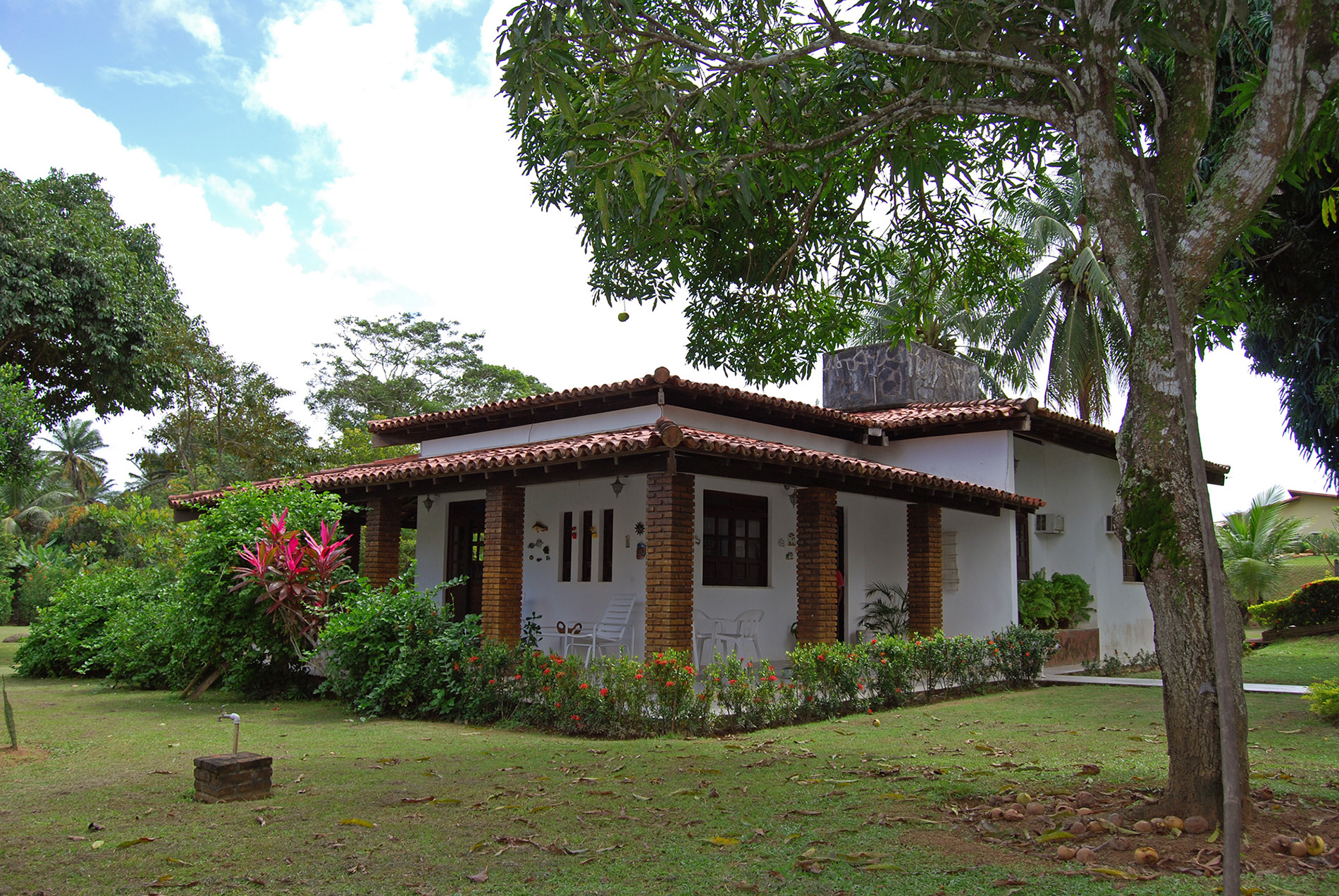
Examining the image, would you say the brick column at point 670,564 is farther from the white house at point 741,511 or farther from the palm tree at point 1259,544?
the palm tree at point 1259,544

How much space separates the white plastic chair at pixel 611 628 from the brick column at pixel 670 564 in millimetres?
2039

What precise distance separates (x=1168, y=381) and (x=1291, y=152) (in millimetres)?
1402

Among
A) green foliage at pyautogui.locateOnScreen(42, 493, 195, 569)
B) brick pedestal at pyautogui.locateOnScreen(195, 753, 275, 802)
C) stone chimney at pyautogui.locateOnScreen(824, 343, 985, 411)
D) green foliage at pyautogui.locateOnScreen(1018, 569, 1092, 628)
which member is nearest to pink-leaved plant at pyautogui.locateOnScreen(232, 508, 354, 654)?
green foliage at pyautogui.locateOnScreen(42, 493, 195, 569)

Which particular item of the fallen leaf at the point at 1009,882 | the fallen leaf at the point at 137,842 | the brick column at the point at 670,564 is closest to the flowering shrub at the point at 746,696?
the brick column at the point at 670,564

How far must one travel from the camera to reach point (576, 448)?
927 centimetres

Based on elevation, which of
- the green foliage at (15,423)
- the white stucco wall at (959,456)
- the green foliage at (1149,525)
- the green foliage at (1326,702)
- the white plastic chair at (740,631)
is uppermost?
the green foliage at (15,423)

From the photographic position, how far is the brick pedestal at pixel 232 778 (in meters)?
5.65

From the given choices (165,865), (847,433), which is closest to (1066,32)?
(165,865)

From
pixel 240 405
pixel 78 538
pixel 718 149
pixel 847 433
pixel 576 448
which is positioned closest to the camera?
pixel 718 149

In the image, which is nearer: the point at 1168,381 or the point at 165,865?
the point at 165,865

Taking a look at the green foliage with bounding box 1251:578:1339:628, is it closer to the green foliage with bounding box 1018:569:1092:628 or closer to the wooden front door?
the green foliage with bounding box 1018:569:1092:628

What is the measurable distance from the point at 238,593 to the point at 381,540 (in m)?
2.22

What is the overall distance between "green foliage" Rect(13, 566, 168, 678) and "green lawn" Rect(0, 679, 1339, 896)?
4.56 meters

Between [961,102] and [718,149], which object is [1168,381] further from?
[718,149]
